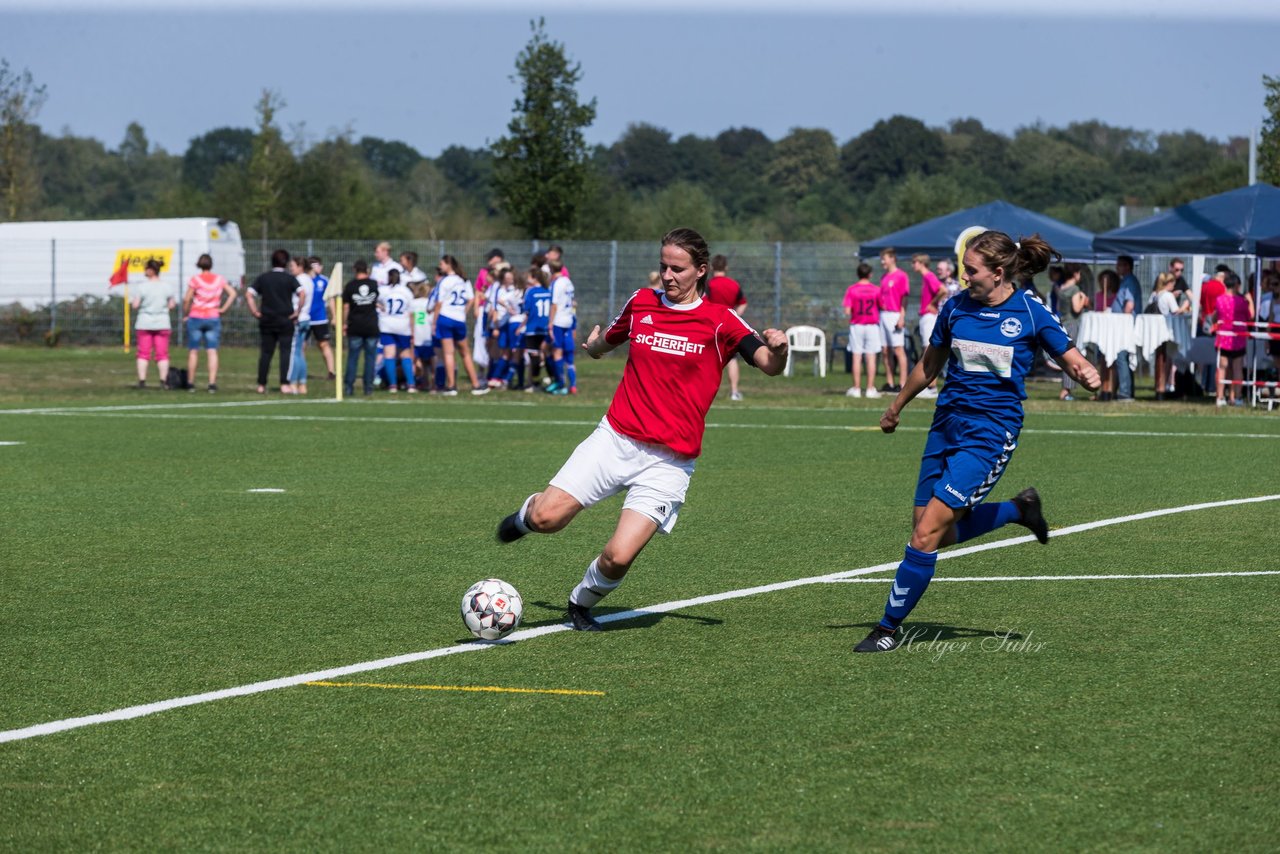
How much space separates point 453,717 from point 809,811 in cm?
167

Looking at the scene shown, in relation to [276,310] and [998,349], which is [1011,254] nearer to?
[998,349]

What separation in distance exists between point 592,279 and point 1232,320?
18.8 m

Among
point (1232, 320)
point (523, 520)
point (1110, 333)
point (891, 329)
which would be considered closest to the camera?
point (523, 520)

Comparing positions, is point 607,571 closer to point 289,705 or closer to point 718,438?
point 289,705

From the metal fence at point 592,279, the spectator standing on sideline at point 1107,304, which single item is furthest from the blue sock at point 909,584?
the metal fence at point 592,279

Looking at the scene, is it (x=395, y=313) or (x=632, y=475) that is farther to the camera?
(x=395, y=313)

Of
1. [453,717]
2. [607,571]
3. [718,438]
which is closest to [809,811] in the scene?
[453,717]

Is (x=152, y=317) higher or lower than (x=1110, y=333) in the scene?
lower

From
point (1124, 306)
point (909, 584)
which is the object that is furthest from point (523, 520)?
point (1124, 306)

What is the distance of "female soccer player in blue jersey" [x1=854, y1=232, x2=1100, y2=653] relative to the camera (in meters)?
7.41

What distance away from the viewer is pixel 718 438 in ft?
61.8

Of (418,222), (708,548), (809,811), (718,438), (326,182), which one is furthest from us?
→ (418,222)

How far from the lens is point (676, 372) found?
25.8 feet

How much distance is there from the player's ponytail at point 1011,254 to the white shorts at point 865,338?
17.4 m
